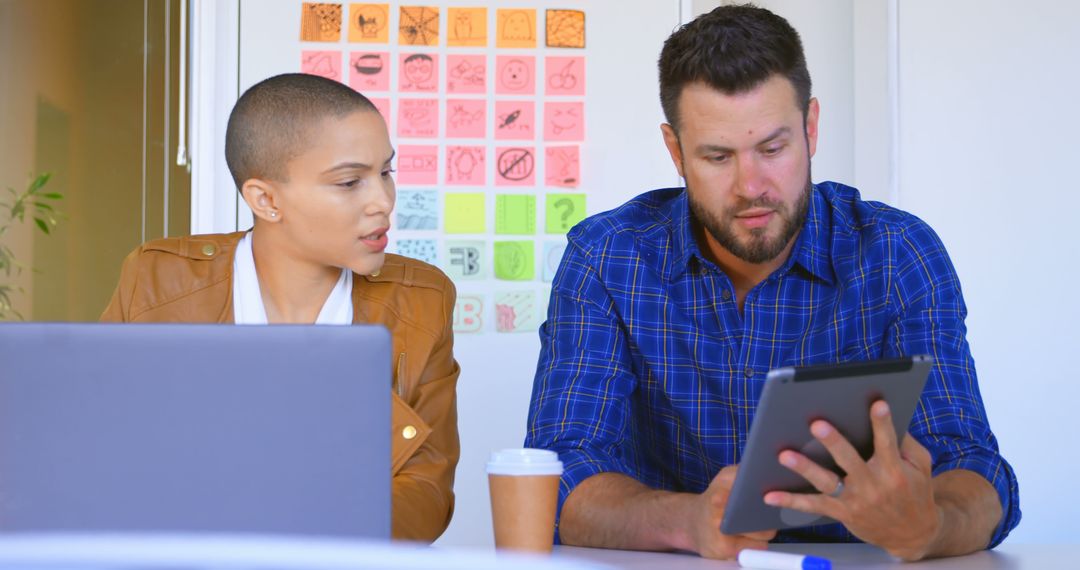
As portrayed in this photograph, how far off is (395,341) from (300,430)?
88 cm

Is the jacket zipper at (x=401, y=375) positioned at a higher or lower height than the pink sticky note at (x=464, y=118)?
lower

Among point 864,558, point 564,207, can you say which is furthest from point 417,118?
point 864,558

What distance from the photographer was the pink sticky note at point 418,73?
320 centimetres

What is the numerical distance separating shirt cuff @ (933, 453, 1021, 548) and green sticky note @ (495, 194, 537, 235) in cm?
180

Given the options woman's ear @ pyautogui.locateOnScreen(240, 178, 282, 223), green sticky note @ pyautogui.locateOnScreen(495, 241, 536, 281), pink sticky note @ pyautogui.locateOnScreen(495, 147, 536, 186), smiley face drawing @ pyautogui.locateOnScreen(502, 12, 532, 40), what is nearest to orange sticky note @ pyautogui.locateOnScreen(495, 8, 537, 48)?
smiley face drawing @ pyautogui.locateOnScreen(502, 12, 532, 40)

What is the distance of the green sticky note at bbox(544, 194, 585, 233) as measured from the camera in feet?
10.6

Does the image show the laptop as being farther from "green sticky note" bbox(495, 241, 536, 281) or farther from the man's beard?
"green sticky note" bbox(495, 241, 536, 281)

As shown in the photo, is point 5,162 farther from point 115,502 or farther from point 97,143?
point 115,502

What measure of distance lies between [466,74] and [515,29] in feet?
0.63

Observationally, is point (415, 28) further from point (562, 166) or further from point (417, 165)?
point (562, 166)

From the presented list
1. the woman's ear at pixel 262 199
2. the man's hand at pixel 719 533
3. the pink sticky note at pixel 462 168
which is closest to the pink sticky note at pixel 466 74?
the pink sticky note at pixel 462 168

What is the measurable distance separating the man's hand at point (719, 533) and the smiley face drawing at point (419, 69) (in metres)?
2.15

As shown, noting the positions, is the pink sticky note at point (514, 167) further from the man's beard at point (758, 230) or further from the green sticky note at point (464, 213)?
the man's beard at point (758, 230)

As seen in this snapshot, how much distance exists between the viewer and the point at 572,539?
4.91 feet
